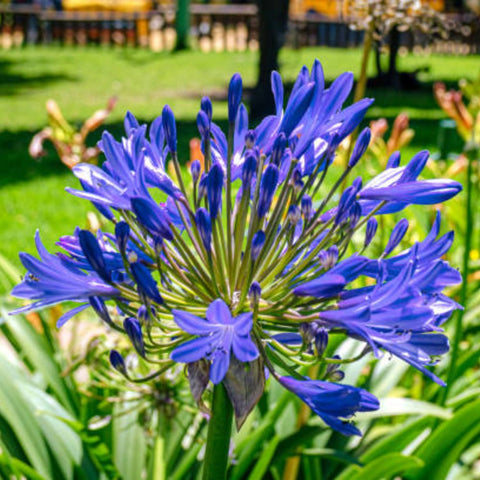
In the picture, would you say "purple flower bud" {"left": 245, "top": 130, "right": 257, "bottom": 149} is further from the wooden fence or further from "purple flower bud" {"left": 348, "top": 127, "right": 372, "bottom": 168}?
the wooden fence

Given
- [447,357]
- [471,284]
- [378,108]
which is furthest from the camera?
[378,108]

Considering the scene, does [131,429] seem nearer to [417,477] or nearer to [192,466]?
[192,466]

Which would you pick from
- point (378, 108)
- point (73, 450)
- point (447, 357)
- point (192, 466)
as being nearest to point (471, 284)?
point (447, 357)

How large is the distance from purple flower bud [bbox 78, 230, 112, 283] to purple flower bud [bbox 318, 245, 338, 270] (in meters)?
0.31

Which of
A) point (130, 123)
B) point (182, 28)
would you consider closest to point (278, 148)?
point (130, 123)

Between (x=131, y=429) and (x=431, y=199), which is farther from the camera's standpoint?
(x=131, y=429)

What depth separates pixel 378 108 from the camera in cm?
1347

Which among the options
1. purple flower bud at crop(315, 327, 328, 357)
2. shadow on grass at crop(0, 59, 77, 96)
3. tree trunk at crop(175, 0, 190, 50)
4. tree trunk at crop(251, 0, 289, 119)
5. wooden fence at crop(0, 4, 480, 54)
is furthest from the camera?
wooden fence at crop(0, 4, 480, 54)

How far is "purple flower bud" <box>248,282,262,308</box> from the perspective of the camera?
3.61ft

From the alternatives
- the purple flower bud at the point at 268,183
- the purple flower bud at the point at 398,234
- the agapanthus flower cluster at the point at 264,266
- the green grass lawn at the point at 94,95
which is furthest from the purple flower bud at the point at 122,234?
the green grass lawn at the point at 94,95

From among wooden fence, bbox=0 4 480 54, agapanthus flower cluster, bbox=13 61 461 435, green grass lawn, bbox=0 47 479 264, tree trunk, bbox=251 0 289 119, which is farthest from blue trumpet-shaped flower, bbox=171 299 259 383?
wooden fence, bbox=0 4 480 54

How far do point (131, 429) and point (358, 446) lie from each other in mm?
763

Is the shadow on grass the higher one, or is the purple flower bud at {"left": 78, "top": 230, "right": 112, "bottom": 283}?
the purple flower bud at {"left": 78, "top": 230, "right": 112, "bottom": 283}

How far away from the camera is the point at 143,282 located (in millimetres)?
1078
